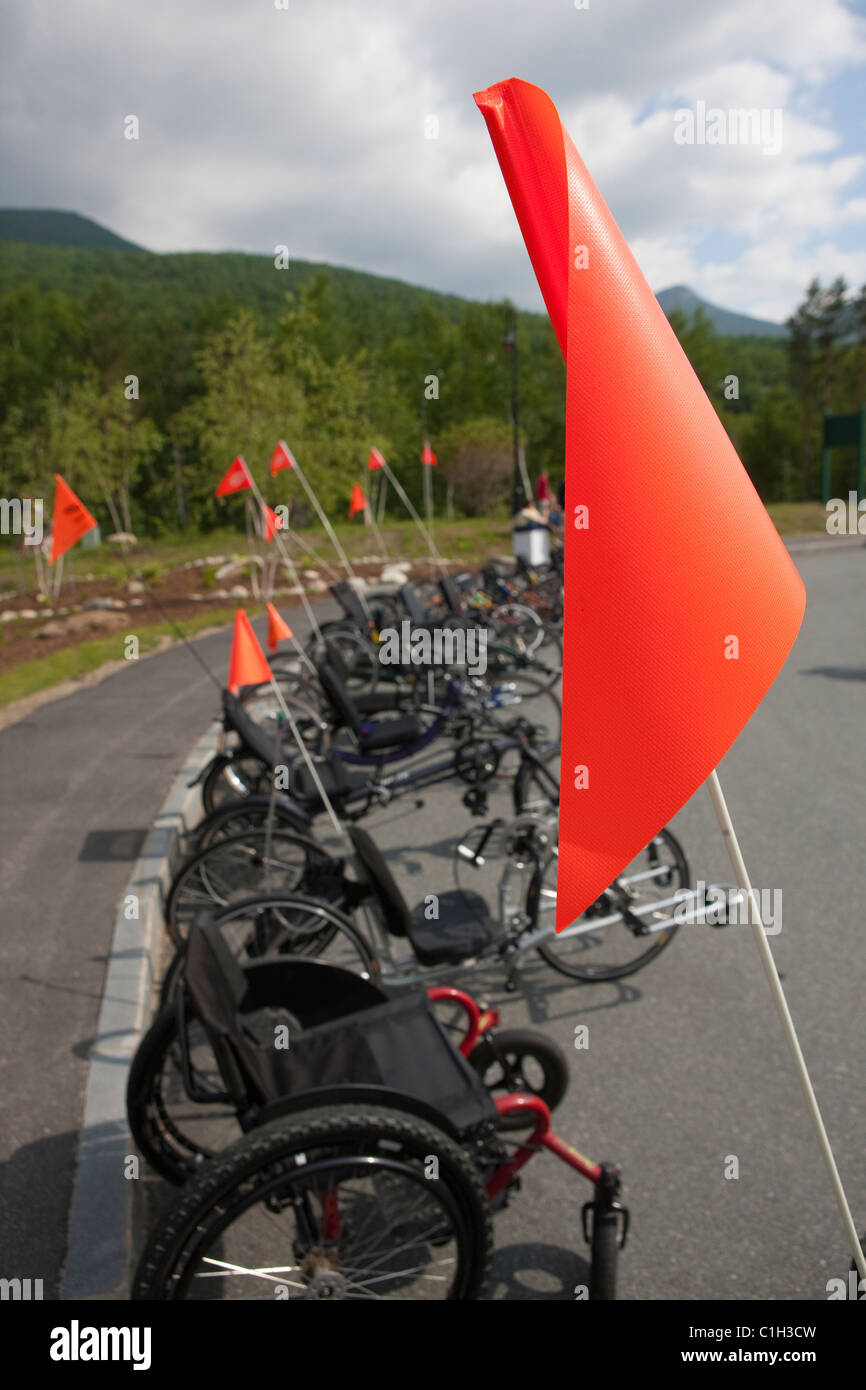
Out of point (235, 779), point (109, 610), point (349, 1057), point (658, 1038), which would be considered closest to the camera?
point (349, 1057)

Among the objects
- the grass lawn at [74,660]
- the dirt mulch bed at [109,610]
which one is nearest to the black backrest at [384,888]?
the grass lawn at [74,660]

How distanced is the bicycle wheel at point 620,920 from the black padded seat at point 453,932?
0.28 meters

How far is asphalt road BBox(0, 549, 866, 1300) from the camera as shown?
2844 millimetres

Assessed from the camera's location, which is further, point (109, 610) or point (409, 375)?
point (409, 375)

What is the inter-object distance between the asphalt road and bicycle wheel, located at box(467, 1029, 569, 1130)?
0.19 m

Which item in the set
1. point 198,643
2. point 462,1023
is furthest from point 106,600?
point 462,1023

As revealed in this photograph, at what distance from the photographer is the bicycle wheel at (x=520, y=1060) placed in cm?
303

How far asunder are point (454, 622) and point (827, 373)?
57.8 meters

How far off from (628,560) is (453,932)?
2641mm

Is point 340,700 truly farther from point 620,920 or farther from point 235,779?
point 620,920

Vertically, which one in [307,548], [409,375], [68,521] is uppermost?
[409,375]

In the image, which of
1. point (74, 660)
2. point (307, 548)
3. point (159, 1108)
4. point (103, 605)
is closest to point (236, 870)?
point (159, 1108)

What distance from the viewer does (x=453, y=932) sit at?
3928 mm

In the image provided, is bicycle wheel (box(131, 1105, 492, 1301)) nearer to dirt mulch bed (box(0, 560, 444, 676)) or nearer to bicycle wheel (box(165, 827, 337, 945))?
bicycle wheel (box(165, 827, 337, 945))
